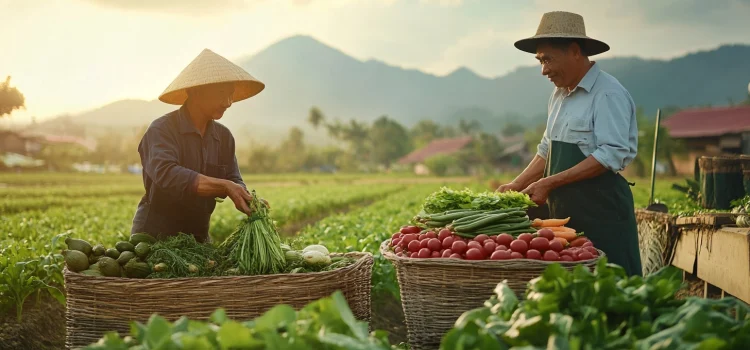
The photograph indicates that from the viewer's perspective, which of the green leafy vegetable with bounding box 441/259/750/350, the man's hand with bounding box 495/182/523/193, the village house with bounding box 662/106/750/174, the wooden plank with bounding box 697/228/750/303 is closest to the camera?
the green leafy vegetable with bounding box 441/259/750/350

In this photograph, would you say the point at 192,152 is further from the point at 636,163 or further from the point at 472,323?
the point at 636,163

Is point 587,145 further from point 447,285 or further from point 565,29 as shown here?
point 447,285

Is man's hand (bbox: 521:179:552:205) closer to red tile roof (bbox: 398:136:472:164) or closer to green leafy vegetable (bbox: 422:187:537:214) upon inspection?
green leafy vegetable (bbox: 422:187:537:214)

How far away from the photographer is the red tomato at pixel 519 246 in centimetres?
365

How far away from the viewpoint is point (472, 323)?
2281mm

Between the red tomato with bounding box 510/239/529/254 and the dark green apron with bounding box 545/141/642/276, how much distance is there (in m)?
1.16

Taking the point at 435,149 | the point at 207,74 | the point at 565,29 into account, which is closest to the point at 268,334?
the point at 207,74

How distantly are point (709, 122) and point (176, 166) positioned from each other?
4681 centimetres

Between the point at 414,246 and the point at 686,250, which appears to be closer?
the point at 414,246

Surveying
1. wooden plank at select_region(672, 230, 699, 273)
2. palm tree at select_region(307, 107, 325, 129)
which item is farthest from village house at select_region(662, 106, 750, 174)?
palm tree at select_region(307, 107, 325, 129)

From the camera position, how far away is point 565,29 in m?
4.65

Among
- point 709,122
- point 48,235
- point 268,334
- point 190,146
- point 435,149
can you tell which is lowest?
point 48,235

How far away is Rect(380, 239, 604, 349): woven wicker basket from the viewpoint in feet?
11.5

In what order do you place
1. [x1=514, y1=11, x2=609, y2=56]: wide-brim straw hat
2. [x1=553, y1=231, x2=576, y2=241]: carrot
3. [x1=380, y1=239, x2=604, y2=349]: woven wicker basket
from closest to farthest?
[x1=380, y1=239, x2=604, y2=349]: woven wicker basket
[x1=553, y1=231, x2=576, y2=241]: carrot
[x1=514, y1=11, x2=609, y2=56]: wide-brim straw hat
